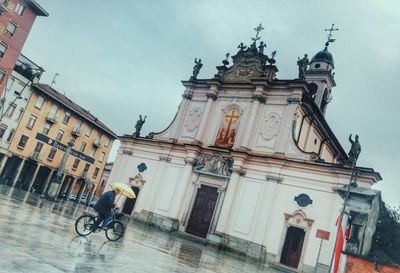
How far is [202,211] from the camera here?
25.3 m

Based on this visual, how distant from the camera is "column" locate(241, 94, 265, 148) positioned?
2495 cm

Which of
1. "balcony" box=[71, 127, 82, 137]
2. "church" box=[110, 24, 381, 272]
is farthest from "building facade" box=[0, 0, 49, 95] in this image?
"church" box=[110, 24, 381, 272]

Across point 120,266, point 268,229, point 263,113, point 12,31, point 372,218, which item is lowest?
point 120,266

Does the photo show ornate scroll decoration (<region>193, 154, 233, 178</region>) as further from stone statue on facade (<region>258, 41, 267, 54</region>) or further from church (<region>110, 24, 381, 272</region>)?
stone statue on facade (<region>258, 41, 267, 54</region>)

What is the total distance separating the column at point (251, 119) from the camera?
2495 cm

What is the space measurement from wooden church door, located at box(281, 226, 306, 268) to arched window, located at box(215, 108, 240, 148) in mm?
7604

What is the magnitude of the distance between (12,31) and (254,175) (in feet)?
102

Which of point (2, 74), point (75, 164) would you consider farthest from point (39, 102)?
point (75, 164)

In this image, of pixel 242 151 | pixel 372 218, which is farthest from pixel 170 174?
pixel 372 218

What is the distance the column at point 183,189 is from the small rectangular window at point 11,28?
25.8 meters

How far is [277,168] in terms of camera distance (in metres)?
22.8

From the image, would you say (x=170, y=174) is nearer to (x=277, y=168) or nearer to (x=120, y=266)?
(x=277, y=168)

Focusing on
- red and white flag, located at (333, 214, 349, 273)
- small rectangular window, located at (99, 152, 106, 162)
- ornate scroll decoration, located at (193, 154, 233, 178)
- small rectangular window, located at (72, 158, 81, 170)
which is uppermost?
small rectangular window, located at (99, 152, 106, 162)

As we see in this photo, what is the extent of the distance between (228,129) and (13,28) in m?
27.4
